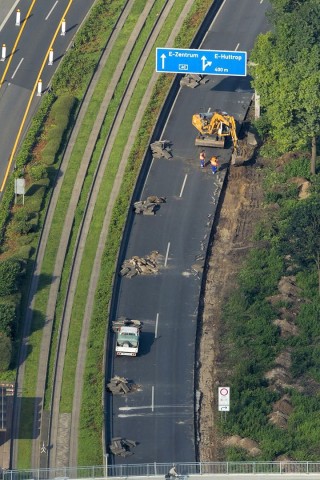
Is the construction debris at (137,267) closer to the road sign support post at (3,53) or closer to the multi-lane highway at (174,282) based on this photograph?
the multi-lane highway at (174,282)

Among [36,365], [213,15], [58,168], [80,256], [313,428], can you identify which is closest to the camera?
[313,428]

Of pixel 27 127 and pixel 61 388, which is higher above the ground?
Answer: pixel 27 127

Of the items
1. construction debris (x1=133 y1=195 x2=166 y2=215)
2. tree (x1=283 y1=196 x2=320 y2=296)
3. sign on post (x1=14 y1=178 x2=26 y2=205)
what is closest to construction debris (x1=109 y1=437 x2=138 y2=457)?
tree (x1=283 y1=196 x2=320 y2=296)

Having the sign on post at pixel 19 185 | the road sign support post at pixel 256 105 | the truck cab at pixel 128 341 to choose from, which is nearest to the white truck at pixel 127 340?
the truck cab at pixel 128 341

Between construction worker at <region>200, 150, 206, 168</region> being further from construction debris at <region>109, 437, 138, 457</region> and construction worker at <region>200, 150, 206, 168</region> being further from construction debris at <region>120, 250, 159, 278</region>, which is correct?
construction debris at <region>109, 437, 138, 457</region>

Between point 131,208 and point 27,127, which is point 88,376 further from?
point 27,127

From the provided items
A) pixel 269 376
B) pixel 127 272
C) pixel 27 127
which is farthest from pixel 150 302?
pixel 27 127

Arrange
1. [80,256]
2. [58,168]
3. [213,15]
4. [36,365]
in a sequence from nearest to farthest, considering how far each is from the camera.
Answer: [36,365]
[80,256]
[58,168]
[213,15]
